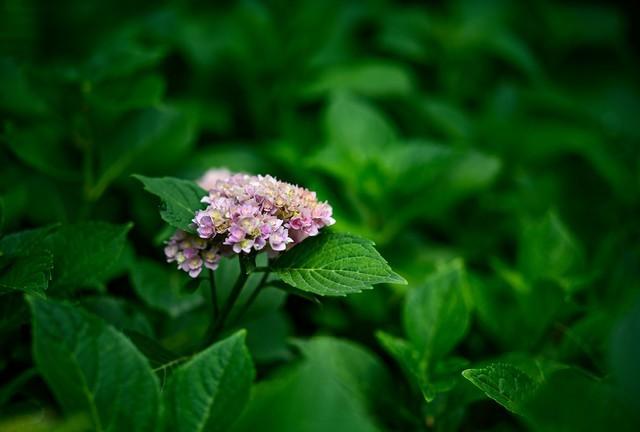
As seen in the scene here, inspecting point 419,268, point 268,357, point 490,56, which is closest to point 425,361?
point 268,357

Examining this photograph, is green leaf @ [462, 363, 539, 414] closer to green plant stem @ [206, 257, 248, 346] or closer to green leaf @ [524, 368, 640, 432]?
green leaf @ [524, 368, 640, 432]

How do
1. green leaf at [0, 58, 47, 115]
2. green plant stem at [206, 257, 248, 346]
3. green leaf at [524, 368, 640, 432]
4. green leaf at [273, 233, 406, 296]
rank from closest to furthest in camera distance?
green leaf at [524, 368, 640, 432]
green leaf at [273, 233, 406, 296]
green plant stem at [206, 257, 248, 346]
green leaf at [0, 58, 47, 115]

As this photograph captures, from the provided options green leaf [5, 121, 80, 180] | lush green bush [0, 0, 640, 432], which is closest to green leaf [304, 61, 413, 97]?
lush green bush [0, 0, 640, 432]

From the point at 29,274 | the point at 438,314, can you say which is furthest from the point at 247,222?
the point at 438,314

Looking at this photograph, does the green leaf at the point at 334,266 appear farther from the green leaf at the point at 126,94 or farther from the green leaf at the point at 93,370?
the green leaf at the point at 126,94

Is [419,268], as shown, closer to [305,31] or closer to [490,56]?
[305,31]

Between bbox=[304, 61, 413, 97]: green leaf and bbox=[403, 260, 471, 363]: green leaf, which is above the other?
bbox=[304, 61, 413, 97]: green leaf
